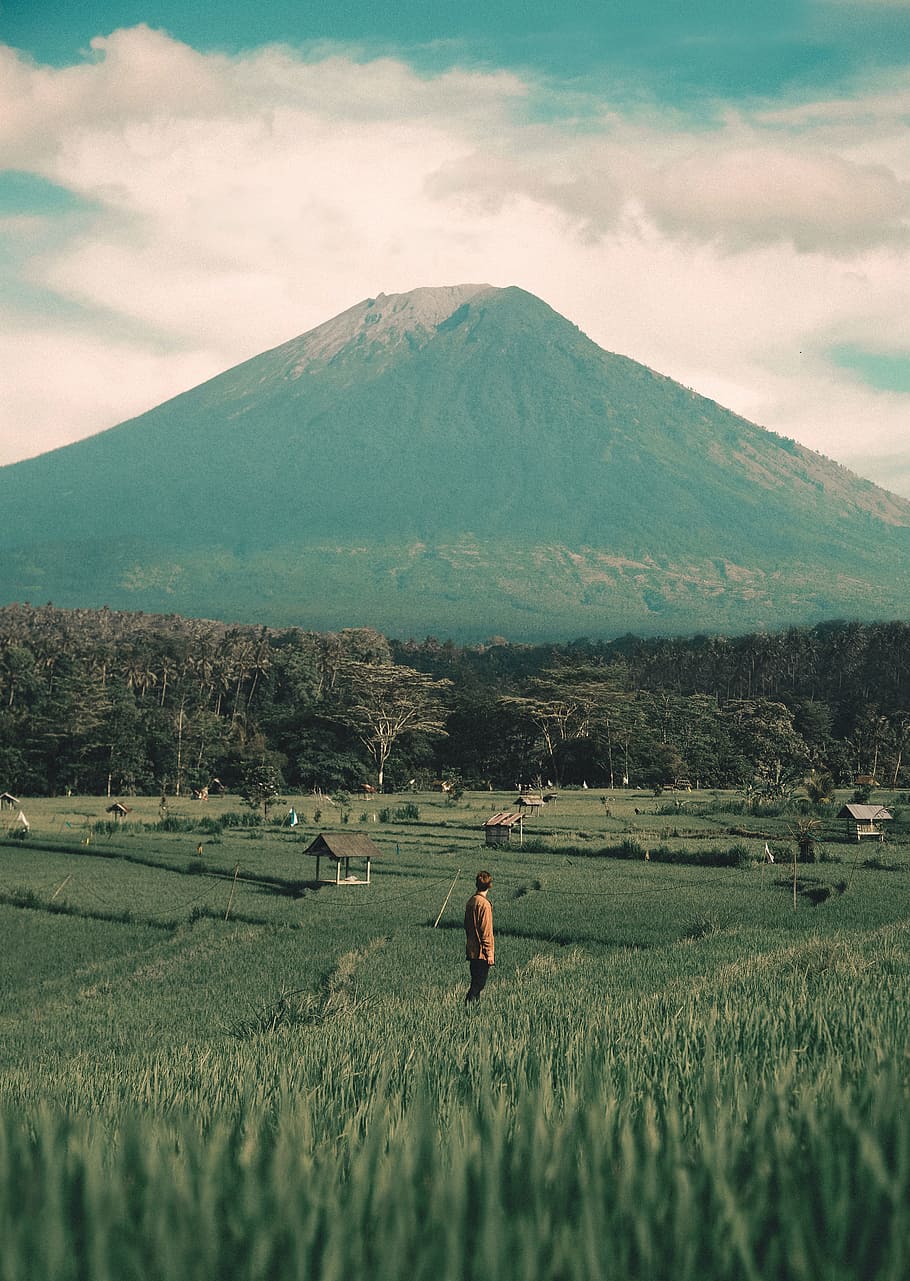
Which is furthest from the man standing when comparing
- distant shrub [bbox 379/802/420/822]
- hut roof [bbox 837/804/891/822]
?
distant shrub [bbox 379/802/420/822]

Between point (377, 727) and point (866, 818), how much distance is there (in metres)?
43.0

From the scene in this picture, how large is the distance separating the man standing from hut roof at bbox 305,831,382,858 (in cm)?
2478

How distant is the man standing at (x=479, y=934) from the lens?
13820 millimetres

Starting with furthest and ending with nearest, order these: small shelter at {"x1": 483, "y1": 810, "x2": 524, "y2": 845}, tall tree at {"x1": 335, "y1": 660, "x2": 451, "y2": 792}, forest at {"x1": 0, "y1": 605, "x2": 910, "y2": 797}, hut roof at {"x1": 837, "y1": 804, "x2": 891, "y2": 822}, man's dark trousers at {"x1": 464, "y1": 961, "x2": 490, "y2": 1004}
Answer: tall tree at {"x1": 335, "y1": 660, "x2": 451, "y2": 792} < forest at {"x1": 0, "y1": 605, "x2": 910, "y2": 797} < hut roof at {"x1": 837, "y1": 804, "x2": 891, "y2": 822} < small shelter at {"x1": 483, "y1": 810, "x2": 524, "y2": 845} < man's dark trousers at {"x1": 464, "y1": 961, "x2": 490, "y2": 1004}

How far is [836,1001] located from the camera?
311 inches

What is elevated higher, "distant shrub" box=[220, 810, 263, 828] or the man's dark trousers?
the man's dark trousers

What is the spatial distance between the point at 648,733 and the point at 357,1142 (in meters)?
84.9

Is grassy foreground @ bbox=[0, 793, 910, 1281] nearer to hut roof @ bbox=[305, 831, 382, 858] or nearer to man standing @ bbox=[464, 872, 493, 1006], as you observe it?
man standing @ bbox=[464, 872, 493, 1006]

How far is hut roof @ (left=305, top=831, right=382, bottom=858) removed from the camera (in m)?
39.3

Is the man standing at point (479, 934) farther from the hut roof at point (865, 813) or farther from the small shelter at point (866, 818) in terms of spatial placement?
the hut roof at point (865, 813)

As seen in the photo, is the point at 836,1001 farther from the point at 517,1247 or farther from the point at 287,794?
the point at 287,794

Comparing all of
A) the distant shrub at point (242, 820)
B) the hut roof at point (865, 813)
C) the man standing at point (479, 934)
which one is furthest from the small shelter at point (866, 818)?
the man standing at point (479, 934)

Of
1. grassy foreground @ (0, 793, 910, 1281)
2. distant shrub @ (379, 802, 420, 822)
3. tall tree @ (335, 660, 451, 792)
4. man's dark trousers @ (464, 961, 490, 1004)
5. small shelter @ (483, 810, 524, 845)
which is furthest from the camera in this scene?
tall tree @ (335, 660, 451, 792)

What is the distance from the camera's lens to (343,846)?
39781 millimetres
